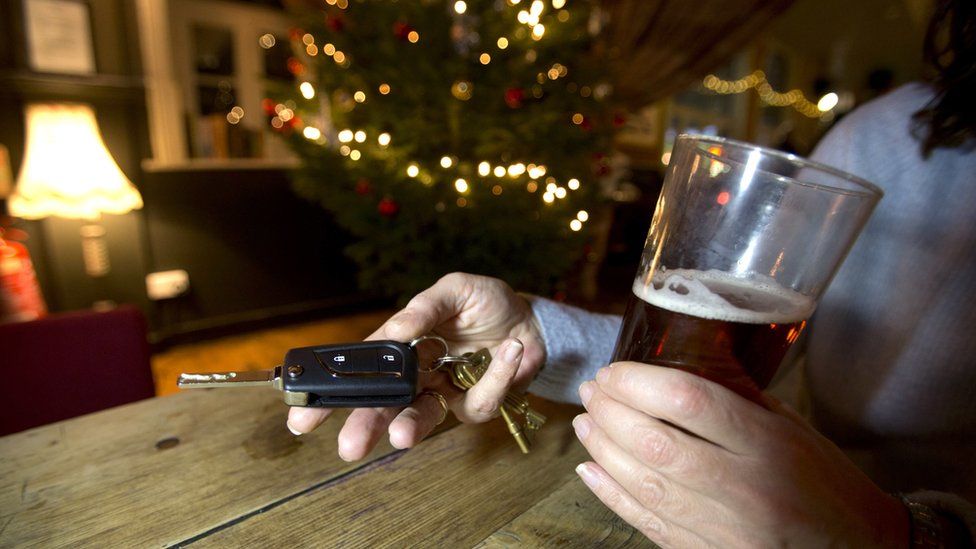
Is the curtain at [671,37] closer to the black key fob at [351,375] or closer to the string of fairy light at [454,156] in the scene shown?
the string of fairy light at [454,156]

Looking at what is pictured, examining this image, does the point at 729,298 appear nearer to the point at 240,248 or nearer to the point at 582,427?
the point at 582,427

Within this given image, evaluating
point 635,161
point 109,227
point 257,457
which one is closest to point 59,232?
point 109,227

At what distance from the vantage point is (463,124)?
1899 millimetres

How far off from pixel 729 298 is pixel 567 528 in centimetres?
26

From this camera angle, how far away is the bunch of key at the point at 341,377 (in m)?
0.39

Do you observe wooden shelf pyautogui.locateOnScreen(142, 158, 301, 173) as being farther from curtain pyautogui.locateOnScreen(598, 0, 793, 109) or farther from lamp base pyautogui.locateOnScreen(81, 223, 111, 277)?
curtain pyautogui.locateOnScreen(598, 0, 793, 109)

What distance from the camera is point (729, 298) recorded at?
1.19 ft

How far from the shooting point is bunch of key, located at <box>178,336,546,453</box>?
0.39 metres

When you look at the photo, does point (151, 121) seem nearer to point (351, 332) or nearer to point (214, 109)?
point (214, 109)

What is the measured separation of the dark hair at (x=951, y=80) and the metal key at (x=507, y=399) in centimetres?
63

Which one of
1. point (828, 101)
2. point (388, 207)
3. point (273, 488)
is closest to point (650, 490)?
point (273, 488)

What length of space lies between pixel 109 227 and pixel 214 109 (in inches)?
31.8

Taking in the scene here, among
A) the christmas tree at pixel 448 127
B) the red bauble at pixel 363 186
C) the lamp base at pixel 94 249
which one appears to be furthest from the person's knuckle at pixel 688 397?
the lamp base at pixel 94 249

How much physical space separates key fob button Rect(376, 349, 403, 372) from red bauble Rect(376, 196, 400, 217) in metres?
1.49
